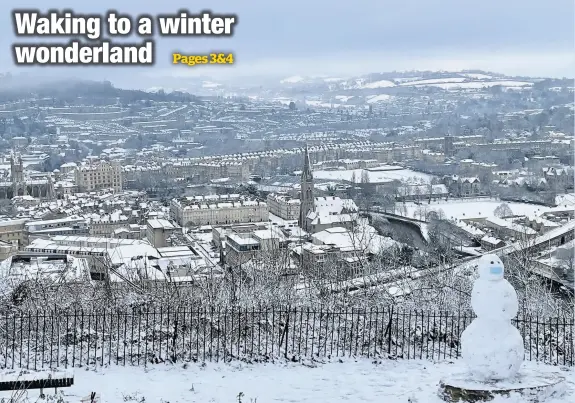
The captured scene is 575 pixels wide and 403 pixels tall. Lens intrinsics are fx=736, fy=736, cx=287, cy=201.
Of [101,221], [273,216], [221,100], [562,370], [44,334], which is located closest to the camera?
[562,370]

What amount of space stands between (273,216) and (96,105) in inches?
2779

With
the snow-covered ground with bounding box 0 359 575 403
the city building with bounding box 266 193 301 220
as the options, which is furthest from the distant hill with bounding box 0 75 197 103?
the snow-covered ground with bounding box 0 359 575 403

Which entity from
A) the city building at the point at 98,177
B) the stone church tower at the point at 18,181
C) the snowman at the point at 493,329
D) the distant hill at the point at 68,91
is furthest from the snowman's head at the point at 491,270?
the distant hill at the point at 68,91

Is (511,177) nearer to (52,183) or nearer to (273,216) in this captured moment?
(273,216)

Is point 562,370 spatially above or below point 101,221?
above

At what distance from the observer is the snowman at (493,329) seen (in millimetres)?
4789

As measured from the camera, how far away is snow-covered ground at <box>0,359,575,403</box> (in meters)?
5.13

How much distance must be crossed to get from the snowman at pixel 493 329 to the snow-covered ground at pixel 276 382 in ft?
0.72

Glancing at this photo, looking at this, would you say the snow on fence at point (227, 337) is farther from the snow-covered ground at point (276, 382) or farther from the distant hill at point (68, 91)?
the distant hill at point (68, 91)

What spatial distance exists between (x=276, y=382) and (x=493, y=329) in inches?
64.9

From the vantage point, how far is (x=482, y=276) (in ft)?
15.9

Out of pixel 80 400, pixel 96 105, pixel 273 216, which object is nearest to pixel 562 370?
pixel 80 400

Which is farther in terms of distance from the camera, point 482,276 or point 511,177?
point 511,177

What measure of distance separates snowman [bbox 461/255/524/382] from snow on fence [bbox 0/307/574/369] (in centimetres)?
116
